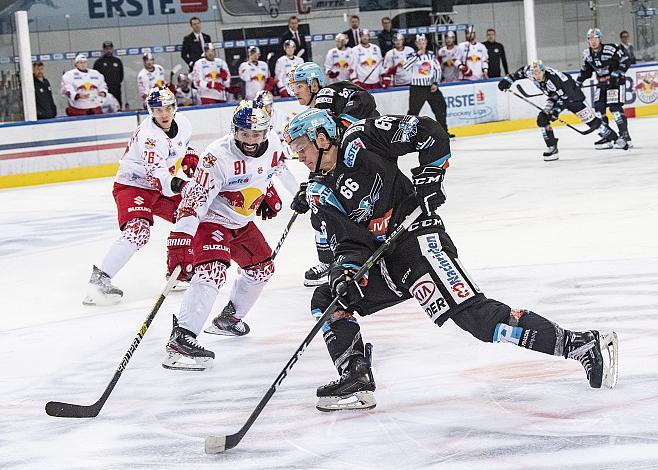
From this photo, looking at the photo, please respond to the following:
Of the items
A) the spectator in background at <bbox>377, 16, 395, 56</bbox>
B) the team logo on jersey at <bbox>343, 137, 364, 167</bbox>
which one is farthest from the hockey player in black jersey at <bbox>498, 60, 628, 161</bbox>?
the team logo on jersey at <bbox>343, 137, 364, 167</bbox>

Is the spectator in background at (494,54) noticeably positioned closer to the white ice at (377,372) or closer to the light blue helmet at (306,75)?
the white ice at (377,372)

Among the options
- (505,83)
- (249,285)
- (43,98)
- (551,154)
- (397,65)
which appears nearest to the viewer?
(249,285)

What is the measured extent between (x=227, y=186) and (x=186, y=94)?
9.39 metres

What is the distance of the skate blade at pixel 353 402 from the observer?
344 cm

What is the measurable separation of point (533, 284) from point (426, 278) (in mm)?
2012

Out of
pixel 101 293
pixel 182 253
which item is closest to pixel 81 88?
pixel 101 293

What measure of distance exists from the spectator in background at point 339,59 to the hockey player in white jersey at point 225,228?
9.90 meters

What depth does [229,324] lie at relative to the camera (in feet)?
15.6

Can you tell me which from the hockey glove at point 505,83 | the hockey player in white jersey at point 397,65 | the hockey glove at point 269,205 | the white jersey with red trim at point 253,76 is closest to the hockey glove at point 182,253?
the hockey glove at point 269,205

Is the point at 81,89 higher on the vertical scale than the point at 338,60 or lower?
lower

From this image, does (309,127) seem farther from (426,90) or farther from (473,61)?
(473,61)

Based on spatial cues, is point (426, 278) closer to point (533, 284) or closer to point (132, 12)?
point (533, 284)

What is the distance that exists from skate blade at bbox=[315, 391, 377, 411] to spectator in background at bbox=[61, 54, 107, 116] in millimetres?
10131

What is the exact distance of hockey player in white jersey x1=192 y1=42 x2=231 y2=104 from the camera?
13.6 metres
